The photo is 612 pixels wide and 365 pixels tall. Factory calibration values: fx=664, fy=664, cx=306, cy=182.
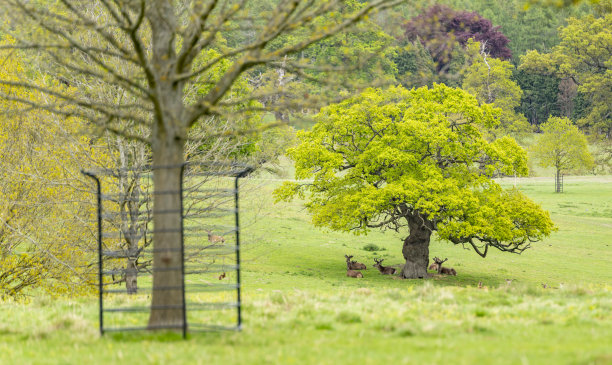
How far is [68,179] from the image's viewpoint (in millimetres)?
20031

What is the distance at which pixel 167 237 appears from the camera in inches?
377

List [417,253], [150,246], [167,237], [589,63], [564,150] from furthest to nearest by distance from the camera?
[589,63] < [564,150] < [417,253] < [150,246] < [167,237]

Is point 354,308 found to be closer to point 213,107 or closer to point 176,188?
point 176,188

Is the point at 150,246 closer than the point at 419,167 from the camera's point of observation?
Yes

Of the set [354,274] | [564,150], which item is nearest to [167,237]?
[354,274]

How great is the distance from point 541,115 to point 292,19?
10259 cm

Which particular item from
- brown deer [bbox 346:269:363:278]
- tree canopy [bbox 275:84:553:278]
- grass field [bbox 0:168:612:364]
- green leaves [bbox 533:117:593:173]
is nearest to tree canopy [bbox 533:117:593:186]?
green leaves [bbox 533:117:593:173]

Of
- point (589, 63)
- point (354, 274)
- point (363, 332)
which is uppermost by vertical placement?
point (589, 63)

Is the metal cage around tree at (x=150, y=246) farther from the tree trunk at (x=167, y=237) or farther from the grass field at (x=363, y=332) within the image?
the grass field at (x=363, y=332)

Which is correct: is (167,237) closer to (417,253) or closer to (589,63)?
(417,253)

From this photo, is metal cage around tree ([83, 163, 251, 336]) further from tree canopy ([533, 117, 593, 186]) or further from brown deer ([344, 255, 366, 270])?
tree canopy ([533, 117, 593, 186])

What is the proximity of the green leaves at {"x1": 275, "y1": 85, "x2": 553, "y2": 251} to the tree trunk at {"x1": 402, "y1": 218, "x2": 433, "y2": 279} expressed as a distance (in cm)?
126

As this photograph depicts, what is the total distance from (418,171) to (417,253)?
433cm

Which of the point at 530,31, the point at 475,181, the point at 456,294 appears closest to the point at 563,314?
the point at 456,294
